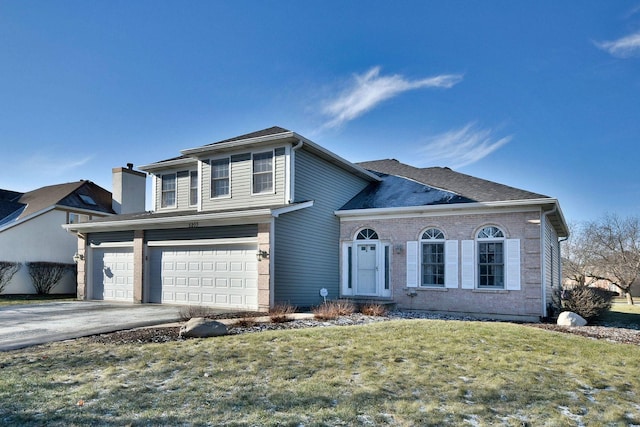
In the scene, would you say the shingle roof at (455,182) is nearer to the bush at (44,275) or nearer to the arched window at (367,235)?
the arched window at (367,235)

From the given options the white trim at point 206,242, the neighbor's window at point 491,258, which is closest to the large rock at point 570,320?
the neighbor's window at point 491,258

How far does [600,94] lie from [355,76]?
359 inches

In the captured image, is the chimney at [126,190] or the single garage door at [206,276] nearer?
the single garage door at [206,276]

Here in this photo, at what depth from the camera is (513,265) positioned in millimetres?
13625

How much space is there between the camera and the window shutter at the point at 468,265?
14.2 metres

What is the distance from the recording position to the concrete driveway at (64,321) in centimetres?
874

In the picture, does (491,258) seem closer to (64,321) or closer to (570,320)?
(570,320)

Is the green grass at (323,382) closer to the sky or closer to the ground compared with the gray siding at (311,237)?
closer to the ground

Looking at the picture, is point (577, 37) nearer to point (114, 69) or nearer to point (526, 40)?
point (526, 40)

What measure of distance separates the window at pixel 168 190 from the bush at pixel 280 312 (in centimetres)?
774

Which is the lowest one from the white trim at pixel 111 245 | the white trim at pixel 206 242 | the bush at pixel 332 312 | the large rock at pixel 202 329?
the bush at pixel 332 312

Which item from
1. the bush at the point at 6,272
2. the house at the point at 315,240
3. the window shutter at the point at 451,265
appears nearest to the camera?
the house at the point at 315,240

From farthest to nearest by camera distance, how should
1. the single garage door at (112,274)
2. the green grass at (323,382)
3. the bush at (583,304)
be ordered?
the single garage door at (112,274)
the bush at (583,304)
the green grass at (323,382)

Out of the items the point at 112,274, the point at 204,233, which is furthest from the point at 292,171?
the point at 112,274
